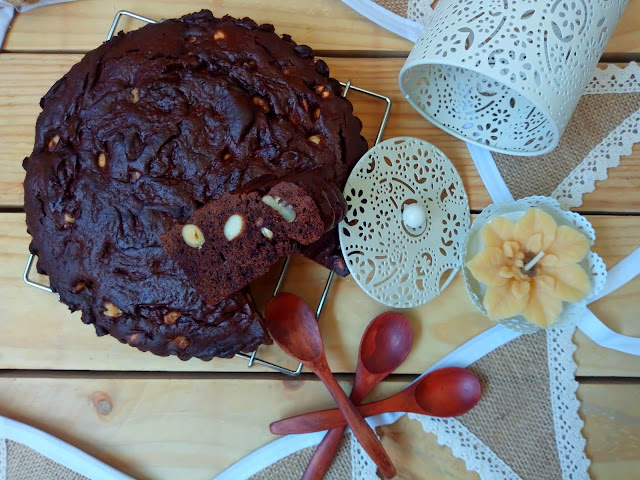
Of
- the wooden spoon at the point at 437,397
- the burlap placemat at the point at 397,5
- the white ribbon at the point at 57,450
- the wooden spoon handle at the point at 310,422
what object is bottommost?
the white ribbon at the point at 57,450

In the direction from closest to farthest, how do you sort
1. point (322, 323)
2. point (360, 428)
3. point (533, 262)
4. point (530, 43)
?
point (530, 43), point (533, 262), point (360, 428), point (322, 323)

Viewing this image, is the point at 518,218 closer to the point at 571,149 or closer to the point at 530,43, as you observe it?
the point at 571,149

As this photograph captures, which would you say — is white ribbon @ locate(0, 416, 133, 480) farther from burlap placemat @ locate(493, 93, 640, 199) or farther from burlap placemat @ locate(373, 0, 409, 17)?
burlap placemat @ locate(373, 0, 409, 17)

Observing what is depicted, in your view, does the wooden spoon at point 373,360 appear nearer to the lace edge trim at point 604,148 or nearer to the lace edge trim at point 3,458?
the lace edge trim at point 604,148

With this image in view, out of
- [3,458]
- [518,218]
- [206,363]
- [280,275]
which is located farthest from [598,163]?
[3,458]

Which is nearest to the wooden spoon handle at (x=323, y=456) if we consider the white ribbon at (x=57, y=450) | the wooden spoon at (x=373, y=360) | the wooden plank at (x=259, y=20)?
the wooden spoon at (x=373, y=360)

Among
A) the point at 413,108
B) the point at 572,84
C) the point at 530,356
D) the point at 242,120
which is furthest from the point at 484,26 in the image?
the point at 530,356
